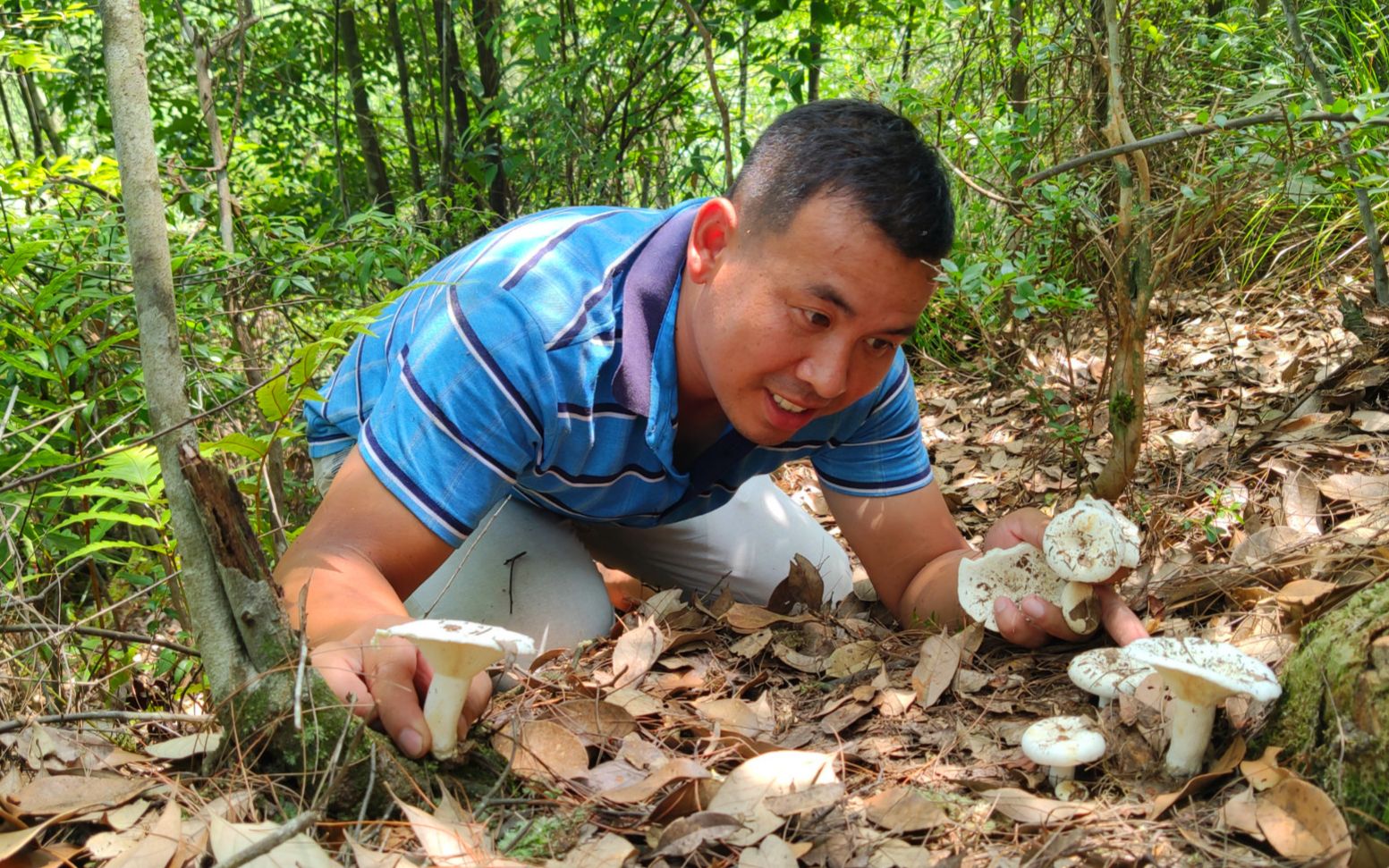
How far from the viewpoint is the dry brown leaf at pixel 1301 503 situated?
2.62 m

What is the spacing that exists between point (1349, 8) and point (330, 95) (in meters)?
6.25

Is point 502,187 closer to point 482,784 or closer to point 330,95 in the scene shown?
point 330,95

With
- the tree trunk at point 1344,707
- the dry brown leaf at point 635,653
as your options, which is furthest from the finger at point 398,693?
the tree trunk at point 1344,707

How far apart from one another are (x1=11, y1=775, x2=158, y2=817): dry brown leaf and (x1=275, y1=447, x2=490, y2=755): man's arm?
1.20 feet

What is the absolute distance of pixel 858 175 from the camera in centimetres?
221

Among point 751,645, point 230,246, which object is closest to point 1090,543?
point 751,645

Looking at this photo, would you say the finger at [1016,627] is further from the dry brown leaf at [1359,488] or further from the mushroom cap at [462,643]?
the mushroom cap at [462,643]

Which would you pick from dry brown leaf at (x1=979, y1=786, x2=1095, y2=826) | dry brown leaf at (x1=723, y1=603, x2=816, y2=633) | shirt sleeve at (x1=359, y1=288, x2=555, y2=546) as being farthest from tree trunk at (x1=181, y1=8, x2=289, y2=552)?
dry brown leaf at (x1=979, y1=786, x2=1095, y2=826)

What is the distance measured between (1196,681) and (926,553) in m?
1.24

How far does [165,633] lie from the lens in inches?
134

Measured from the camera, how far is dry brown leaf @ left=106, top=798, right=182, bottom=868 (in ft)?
4.98

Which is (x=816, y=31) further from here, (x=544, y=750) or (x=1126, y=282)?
(x=544, y=750)

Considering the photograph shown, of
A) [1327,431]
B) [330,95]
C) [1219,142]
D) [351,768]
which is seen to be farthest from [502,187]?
[351,768]

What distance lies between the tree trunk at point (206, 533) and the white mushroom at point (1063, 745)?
1.07 meters
